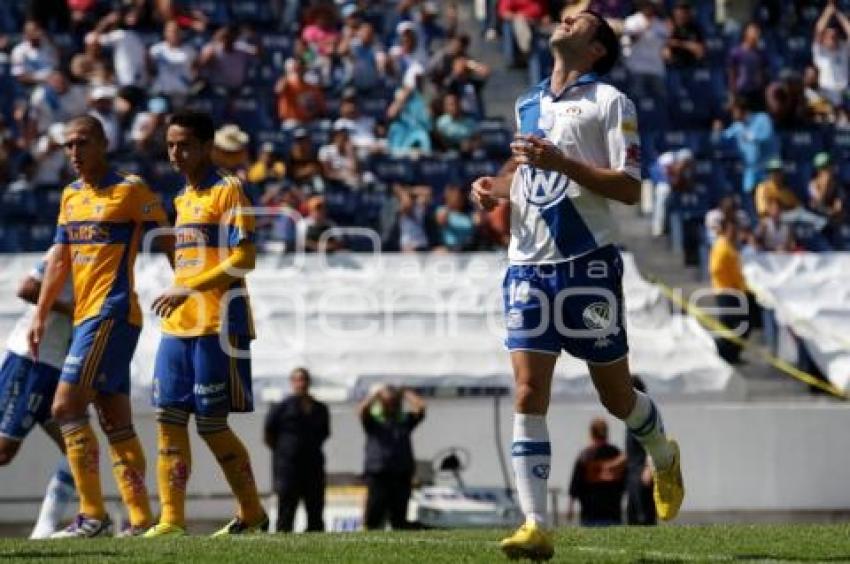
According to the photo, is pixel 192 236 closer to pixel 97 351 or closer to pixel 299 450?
pixel 97 351

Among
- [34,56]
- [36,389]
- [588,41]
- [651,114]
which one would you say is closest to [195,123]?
[36,389]

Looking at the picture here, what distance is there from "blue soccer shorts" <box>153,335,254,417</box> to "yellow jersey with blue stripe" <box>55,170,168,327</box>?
43 cm

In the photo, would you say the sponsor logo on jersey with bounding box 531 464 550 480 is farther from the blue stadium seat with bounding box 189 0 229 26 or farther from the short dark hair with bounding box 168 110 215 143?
the blue stadium seat with bounding box 189 0 229 26

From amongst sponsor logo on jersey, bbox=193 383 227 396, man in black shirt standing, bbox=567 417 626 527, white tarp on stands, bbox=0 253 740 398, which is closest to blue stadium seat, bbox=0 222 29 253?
white tarp on stands, bbox=0 253 740 398

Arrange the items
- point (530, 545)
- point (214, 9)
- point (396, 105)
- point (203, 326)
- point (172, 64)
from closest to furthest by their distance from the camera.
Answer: point (530, 545) → point (203, 326) → point (396, 105) → point (172, 64) → point (214, 9)

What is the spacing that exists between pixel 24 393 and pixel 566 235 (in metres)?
5.14

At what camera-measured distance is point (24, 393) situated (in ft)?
46.4

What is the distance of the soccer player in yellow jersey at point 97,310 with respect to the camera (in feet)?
41.4

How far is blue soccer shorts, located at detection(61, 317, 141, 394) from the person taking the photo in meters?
12.6

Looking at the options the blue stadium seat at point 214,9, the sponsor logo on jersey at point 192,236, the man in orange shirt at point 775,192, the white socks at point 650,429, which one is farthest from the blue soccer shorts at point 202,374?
the blue stadium seat at point 214,9

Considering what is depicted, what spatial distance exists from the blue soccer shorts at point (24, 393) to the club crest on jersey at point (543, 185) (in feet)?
16.1

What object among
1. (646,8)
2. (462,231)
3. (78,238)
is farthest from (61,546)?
(646,8)

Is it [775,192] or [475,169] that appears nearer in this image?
[475,169]

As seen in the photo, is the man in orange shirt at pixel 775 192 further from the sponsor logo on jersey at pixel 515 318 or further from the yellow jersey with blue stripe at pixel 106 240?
the sponsor logo on jersey at pixel 515 318
